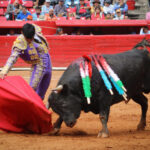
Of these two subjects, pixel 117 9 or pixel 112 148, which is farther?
pixel 117 9

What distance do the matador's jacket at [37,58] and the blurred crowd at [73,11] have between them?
838 cm

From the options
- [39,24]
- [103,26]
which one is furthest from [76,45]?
[103,26]

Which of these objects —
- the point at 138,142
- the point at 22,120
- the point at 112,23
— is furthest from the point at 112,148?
the point at 112,23

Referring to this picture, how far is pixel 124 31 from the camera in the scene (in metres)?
15.2

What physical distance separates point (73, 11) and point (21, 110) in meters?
9.78

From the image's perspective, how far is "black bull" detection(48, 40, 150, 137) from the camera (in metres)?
5.44

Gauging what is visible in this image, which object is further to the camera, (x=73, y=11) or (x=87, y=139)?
(x=73, y=11)

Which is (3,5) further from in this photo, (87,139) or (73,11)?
(87,139)

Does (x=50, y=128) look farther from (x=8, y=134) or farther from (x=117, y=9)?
(x=117, y=9)

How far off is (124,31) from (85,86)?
996 cm

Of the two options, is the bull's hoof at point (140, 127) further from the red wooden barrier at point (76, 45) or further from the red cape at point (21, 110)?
the red wooden barrier at point (76, 45)

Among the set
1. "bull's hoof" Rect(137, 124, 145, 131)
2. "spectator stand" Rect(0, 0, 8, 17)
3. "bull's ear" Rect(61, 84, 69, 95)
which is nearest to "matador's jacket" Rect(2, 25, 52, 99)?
"bull's ear" Rect(61, 84, 69, 95)

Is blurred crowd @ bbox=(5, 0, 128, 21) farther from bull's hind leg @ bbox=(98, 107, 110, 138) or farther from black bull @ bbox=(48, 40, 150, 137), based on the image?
bull's hind leg @ bbox=(98, 107, 110, 138)

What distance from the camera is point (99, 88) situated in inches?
224
